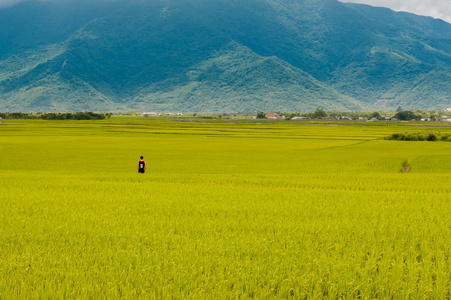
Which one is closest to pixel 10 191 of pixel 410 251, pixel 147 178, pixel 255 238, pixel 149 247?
pixel 147 178

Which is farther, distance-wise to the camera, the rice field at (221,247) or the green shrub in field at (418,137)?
the green shrub in field at (418,137)

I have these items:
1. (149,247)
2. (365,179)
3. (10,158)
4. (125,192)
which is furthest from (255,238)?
(10,158)

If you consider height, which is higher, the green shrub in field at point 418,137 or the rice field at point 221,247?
the rice field at point 221,247

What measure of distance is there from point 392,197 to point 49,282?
11530 mm

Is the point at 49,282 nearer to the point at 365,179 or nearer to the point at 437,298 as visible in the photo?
the point at 437,298

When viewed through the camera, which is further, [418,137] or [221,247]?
[418,137]

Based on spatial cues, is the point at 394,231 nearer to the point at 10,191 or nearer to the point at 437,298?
the point at 437,298

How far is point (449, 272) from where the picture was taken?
607cm

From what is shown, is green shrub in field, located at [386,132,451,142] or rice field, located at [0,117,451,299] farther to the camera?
green shrub in field, located at [386,132,451,142]

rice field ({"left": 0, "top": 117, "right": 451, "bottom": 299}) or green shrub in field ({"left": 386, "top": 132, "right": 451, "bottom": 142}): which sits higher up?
rice field ({"left": 0, "top": 117, "right": 451, "bottom": 299})

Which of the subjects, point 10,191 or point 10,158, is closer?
point 10,191

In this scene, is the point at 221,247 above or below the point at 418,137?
above

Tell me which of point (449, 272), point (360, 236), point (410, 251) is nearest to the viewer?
point (449, 272)

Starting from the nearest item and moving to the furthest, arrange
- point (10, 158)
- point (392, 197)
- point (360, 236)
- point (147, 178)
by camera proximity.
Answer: point (360, 236)
point (392, 197)
point (147, 178)
point (10, 158)
